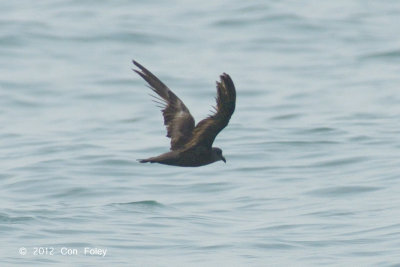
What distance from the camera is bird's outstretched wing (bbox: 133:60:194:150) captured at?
454 inches

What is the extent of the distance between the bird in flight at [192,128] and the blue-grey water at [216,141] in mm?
1580

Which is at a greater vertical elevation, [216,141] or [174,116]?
[174,116]

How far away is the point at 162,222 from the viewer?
14.4 meters

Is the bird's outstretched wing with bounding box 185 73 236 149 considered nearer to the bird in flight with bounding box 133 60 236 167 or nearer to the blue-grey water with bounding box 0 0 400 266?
the bird in flight with bounding box 133 60 236 167

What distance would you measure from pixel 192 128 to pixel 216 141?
24.1 ft

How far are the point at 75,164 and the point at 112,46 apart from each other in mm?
9009

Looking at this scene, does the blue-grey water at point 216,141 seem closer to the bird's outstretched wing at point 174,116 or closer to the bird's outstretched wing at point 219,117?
the bird's outstretched wing at point 174,116

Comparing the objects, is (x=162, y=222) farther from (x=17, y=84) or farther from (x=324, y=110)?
(x=17, y=84)

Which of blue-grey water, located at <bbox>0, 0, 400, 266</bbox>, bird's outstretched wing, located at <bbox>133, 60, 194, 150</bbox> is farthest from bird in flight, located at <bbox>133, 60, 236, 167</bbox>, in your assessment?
blue-grey water, located at <bbox>0, 0, 400, 266</bbox>

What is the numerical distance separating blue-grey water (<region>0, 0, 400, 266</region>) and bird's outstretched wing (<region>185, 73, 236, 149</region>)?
177cm

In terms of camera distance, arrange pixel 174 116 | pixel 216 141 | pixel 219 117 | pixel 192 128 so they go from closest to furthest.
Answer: pixel 219 117
pixel 192 128
pixel 174 116
pixel 216 141

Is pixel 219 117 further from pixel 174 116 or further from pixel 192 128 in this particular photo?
pixel 174 116

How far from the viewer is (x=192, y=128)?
11609mm

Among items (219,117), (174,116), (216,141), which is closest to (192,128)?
(174,116)
